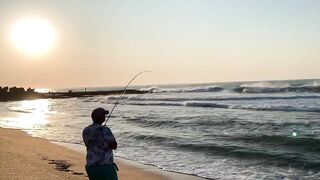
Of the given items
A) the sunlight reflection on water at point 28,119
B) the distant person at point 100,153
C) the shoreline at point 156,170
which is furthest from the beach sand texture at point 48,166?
the sunlight reflection on water at point 28,119

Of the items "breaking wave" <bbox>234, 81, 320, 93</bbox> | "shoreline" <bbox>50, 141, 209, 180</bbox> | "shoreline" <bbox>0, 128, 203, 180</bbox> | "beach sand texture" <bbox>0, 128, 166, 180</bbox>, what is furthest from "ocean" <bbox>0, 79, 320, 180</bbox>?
"breaking wave" <bbox>234, 81, 320, 93</bbox>

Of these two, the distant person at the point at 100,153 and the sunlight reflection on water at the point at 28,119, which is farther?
the sunlight reflection on water at the point at 28,119

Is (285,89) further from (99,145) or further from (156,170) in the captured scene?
(99,145)

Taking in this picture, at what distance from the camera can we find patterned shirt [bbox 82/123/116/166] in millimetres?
5664

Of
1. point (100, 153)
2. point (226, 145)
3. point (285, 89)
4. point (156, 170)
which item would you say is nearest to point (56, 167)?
point (156, 170)

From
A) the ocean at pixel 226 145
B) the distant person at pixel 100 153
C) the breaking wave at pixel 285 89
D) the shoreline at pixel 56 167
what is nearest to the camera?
the distant person at pixel 100 153

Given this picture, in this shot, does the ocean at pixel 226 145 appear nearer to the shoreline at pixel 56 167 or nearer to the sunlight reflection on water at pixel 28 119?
the shoreline at pixel 56 167

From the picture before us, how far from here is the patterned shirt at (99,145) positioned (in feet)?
18.6

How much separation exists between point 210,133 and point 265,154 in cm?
543

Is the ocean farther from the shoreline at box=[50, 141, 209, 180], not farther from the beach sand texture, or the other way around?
the beach sand texture

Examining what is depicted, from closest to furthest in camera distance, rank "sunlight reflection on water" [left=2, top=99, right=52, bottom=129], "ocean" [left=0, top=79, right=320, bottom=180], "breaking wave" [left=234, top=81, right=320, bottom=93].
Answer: "ocean" [left=0, top=79, right=320, bottom=180], "sunlight reflection on water" [left=2, top=99, right=52, bottom=129], "breaking wave" [left=234, top=81, right=320, bottom=93]

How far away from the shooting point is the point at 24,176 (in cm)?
902

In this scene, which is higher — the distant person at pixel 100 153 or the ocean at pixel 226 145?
the distant person at pixel 100 153

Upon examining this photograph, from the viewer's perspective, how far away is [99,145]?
5.68 meters
